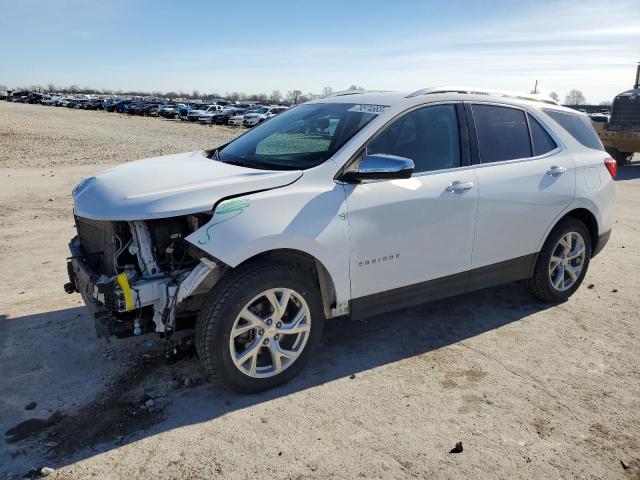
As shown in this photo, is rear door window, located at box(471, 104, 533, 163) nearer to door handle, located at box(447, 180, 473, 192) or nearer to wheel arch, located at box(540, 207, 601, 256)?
door handle, located at box(447, 180, 473, 192)

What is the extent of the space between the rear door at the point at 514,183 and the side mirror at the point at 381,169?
97 centimetres

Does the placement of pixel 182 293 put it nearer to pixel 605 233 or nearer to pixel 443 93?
pixel 443 93

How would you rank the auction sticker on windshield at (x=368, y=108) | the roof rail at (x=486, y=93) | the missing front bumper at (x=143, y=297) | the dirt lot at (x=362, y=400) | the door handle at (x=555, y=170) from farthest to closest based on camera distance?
the door handle at (x=555, y=170) < the roof rail at (x=486, y=93) < the auction sticker on windshield at (x=368, y=108) < the missing front bumper at (x=143, y=297) < the dirt lot at (x=362, y=400)

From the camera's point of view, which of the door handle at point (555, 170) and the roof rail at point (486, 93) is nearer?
the roof rail at point (486, 93)

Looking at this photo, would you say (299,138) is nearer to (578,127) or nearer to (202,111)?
(578,127)

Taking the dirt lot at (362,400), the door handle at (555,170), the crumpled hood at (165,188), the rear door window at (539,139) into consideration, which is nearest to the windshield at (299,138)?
the crumpled hood at (165,188)

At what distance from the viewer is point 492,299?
5141mm

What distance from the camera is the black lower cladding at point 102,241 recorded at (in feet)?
10.9

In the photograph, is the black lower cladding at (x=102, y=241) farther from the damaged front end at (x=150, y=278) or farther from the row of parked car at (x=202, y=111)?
the row of parked car at (x=202, y=111)

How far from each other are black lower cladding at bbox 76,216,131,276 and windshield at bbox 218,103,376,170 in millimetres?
1015

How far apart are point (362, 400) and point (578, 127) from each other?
3.39 metres

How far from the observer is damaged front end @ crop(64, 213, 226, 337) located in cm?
312

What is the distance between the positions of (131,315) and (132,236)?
0.48m

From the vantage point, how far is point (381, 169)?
134 inches
